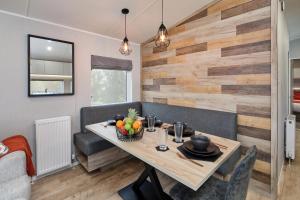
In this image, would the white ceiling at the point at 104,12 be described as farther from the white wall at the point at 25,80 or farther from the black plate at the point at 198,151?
the black plate at the point at 198,151

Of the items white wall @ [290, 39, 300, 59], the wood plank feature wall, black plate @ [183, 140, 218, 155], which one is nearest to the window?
the wood plank feature wall

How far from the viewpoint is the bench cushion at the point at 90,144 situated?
2.27 metres

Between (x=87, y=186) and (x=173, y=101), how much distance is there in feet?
6.20

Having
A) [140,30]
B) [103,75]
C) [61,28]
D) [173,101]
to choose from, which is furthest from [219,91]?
[61,28]

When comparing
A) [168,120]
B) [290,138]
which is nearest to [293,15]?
[290,138]

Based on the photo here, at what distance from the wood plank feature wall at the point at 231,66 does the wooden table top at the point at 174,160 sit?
0.79 meters

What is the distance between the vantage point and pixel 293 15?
287 centimetres

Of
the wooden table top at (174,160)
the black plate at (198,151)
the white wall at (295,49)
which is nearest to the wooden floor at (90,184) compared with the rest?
the wooden table top at (174,160)

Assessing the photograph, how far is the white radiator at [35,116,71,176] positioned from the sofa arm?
27.6 inches

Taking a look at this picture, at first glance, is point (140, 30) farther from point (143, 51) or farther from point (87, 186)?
point (87, 186)

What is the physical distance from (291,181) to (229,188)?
6.49 feet

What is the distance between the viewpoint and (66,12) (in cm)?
220

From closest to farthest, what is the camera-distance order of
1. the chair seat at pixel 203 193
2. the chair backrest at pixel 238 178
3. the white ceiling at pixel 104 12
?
the chair backrest at pixel 238 178
the chair seat at pixel 203 193
the white ceiling at pixel 104 12

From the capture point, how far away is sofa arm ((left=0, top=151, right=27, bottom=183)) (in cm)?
145
